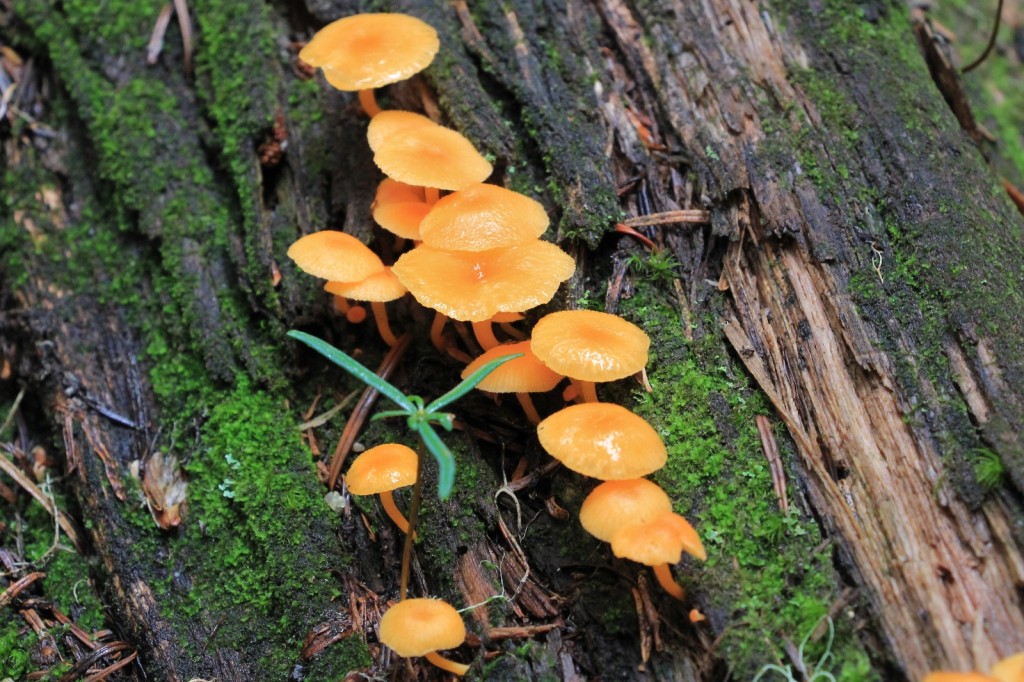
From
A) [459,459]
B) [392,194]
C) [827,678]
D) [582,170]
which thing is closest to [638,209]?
[582,170]

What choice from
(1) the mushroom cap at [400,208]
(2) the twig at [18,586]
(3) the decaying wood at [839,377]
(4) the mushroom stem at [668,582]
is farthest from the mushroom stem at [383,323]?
(2) the twig at [18,586]

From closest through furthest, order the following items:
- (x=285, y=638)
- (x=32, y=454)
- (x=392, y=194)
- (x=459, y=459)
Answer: (x=285, y=638) < (x=459, y=459) < (x=392, y=194) < (x=32, y=454)

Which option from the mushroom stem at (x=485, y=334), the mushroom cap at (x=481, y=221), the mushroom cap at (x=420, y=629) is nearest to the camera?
the mushroom cap at (x=420, y=629)

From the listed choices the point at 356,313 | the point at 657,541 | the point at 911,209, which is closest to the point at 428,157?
the point at 356,313

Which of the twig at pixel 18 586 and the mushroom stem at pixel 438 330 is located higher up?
the mushroom stem at pixel 438 330

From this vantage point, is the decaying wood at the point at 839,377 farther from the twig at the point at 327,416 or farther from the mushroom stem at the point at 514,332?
the twig at the point at 327,416

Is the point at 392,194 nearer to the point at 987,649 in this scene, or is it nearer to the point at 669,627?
the point at 669,627
